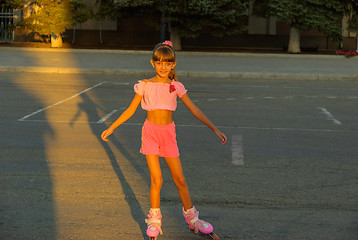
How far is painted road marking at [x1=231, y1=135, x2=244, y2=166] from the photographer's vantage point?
941 cm

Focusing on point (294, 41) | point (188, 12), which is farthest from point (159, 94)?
point (294, 41)

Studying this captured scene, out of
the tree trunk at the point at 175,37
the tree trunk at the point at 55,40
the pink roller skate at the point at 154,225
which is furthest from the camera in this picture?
the tree trunk at the point at 55,40

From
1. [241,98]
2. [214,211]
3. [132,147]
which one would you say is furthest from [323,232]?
[241,98]

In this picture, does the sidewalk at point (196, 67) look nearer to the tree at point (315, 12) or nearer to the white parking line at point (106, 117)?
the tree at point (315, 12)

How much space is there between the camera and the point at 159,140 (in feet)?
18.7

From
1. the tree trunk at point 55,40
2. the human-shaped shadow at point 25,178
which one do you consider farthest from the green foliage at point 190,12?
the human-shaped shadow at point 25,178

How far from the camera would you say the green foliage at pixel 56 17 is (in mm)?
38125

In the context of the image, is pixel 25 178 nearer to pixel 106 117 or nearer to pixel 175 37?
pixel 106 117

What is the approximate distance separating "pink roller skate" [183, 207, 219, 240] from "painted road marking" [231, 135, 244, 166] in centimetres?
341

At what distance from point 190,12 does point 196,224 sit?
30.9 m

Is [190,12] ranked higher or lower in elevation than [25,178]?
higher

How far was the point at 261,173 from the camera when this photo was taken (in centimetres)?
864

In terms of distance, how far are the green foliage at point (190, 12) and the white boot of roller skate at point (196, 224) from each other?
30.2 m

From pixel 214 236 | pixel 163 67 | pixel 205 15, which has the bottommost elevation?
pixel 214 236
